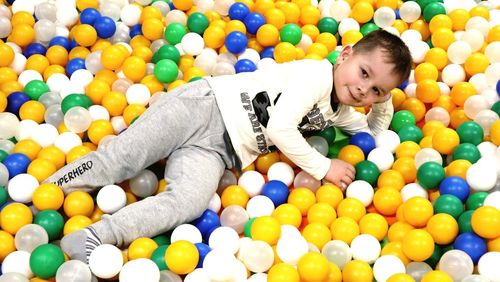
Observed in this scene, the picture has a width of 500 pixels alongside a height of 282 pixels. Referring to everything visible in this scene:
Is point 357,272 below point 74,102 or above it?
below

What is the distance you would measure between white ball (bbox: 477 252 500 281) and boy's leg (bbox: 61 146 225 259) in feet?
2.09

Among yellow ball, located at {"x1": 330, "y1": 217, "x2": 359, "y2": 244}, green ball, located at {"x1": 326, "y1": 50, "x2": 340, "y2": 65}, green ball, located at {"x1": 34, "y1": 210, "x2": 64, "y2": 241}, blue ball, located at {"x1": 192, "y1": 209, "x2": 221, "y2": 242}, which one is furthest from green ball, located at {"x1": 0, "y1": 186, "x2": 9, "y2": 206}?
green ball, located at {"x1": 326, "y1": 50, "x2": 340, "y2": 65}

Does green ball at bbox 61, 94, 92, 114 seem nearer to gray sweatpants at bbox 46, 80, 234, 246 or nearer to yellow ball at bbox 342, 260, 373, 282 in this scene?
gray sweatpants at bbox 46, 80, 234, 246

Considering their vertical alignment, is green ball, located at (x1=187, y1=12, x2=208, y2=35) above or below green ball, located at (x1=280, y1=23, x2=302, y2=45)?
above

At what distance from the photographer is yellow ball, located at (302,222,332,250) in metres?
1.42

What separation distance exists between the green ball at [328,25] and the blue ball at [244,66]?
35 cm

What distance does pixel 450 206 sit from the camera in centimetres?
141

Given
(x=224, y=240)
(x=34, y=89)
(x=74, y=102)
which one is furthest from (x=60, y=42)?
(x=224, y=240)

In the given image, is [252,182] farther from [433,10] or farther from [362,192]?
[433,10]

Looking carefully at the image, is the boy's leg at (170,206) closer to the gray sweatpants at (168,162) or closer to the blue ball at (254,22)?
the gray sweatpants at (168,162)

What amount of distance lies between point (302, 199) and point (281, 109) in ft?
0.77

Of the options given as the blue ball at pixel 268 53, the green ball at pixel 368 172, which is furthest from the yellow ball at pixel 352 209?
the blue ball at pixel 268 53

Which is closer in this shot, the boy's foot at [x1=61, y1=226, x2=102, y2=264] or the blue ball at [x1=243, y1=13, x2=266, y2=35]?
the boy's foot at [x1=61, y1=226, x2=102, y2=264]

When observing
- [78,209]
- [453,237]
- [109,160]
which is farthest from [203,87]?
[453,237]
